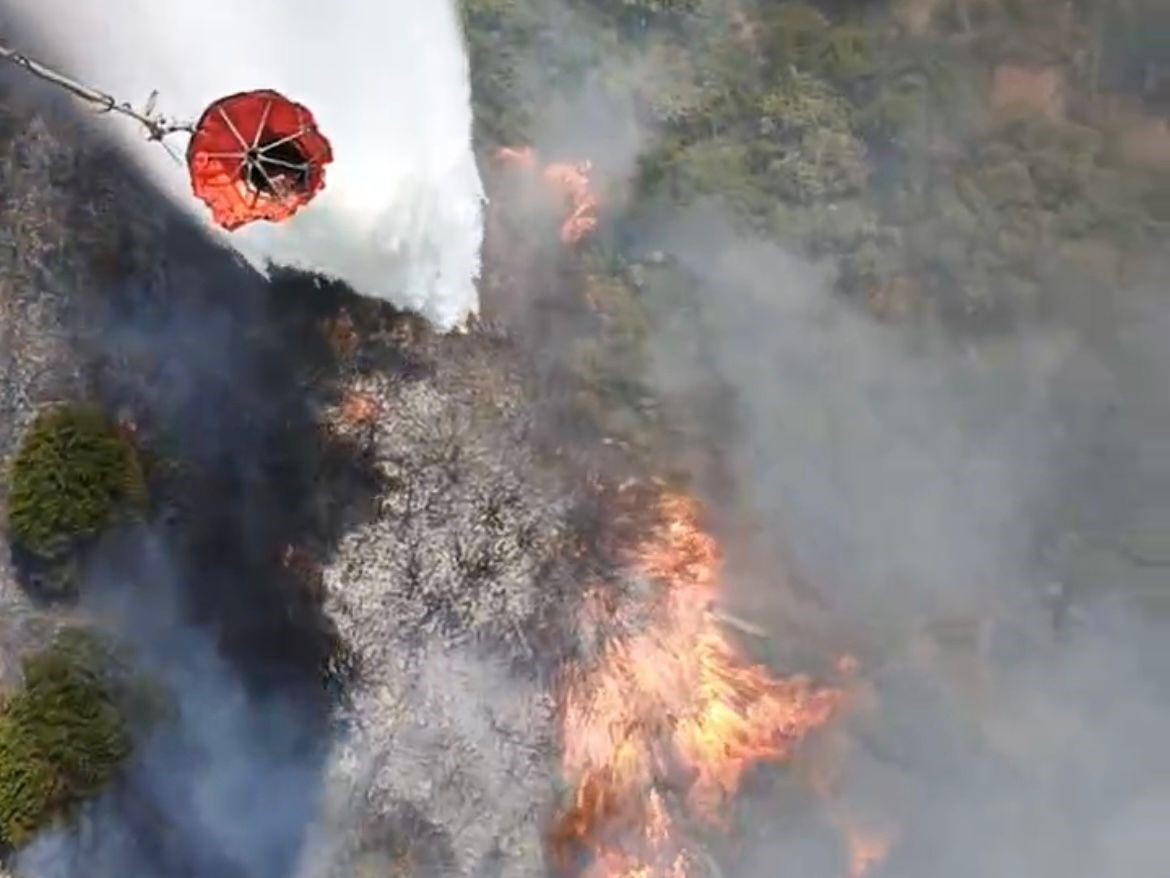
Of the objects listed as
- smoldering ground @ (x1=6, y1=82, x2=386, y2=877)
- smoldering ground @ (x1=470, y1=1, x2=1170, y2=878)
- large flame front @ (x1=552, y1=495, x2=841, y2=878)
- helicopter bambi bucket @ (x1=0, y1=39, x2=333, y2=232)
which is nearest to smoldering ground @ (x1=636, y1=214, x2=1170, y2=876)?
smoldering ground @ (x1=470, y1=1, x2=1170, y2=878)

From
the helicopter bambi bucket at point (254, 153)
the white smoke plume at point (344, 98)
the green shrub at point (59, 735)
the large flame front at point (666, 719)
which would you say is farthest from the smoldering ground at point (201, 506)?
the helicopter bambi bucket at point (254, 153)

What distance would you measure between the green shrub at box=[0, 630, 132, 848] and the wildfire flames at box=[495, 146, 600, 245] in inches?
176

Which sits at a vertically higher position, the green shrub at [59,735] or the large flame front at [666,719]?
the green shrub at [59,735]

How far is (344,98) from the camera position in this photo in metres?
9.40

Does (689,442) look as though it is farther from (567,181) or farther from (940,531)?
(567,181)

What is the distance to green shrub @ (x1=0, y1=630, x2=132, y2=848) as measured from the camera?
29.5ft

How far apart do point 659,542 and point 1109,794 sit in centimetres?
367

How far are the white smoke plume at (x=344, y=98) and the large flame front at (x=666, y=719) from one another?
2.54 metres

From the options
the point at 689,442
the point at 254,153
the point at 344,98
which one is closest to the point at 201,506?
the point at 344,98

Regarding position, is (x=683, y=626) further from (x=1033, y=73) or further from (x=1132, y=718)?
(x=1033, y=73)

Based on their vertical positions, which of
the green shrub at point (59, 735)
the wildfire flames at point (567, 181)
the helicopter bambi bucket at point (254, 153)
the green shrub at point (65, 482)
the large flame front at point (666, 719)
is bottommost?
the large flame front at point (666, 719)

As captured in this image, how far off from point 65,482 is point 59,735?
1.63 m

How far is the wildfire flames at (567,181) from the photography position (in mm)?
10594

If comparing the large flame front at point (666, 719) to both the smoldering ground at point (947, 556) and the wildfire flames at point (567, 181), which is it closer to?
the smoldering ground at point (947, 556)
